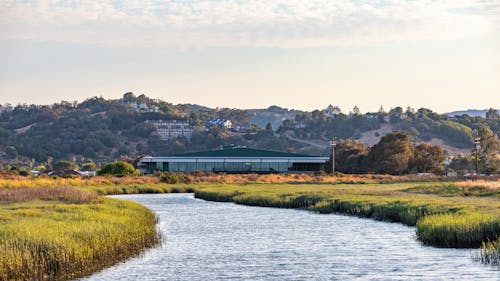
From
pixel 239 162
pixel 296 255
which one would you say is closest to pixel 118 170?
pixel 239 162

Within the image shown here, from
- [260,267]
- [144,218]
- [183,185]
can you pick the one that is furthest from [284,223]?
[183,185]

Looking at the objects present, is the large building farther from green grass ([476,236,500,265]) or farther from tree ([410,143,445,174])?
green grass ([476,236,500,265])

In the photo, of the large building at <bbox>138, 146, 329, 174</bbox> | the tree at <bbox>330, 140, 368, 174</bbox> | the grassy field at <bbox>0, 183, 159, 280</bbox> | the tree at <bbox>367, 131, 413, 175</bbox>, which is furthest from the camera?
the large building at <bbox>138, 146, 329, 174</bbox>

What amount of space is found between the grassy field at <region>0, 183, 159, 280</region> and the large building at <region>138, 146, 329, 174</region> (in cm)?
10879

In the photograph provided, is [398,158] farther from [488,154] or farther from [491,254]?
[491,254]

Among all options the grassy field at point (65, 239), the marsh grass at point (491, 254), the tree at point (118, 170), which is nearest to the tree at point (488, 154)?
the tree at point (118, 170)

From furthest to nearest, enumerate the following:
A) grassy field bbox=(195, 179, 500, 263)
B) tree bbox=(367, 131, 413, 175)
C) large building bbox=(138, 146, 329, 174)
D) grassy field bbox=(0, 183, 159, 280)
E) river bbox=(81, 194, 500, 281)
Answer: large building bbox=(138, 146, 329, 174) < tree bbox=(367, 131, 413, 175) < grassy field bbox=(195, 179, 500, 263) < river bbox=(81, 194, 500, 281) < grassy field bbox=(0, 183, 159, 280)

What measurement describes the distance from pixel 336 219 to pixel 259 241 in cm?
1372

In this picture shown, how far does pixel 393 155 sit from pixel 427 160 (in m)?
7.77

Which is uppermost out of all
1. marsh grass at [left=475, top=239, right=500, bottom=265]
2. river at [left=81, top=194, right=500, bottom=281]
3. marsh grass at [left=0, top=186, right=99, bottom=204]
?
marsh grass at [left=0, top=186, right=99, bottom=204]

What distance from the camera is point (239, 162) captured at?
531 feet

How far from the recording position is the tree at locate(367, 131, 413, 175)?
458 feet

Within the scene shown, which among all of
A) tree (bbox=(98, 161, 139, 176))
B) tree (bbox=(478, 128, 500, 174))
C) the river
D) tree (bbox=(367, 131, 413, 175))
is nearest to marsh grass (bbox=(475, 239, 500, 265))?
the river

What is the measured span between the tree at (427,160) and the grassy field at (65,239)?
9744 cm
